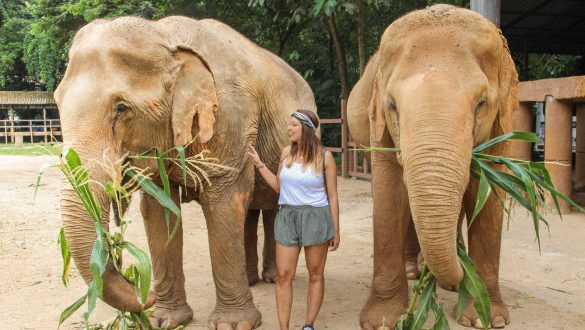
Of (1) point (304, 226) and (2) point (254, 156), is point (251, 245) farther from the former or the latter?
(1) point (304, 226)

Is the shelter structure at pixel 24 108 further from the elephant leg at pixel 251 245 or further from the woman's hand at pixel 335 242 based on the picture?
the woman's hand at pixel 335 242

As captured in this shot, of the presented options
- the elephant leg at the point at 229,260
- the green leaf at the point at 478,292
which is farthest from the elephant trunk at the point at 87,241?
the green leaf at the point at 478,292

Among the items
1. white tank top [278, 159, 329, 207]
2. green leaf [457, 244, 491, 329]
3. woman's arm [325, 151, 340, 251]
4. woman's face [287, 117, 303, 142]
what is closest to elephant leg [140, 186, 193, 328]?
white tank top [278, 159, 329, 207]

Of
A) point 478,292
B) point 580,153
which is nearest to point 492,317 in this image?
point 478,292

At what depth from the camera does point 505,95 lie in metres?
3.69

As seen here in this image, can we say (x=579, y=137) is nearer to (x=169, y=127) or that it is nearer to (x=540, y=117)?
(x=540, y=117)

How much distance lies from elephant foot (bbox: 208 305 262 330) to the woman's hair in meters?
1.11

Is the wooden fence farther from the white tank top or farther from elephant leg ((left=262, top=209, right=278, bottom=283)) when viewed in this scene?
the white tank top

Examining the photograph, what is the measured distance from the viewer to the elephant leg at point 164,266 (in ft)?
13.5

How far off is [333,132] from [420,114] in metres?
12.6

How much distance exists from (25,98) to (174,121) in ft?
94.2

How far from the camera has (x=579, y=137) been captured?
10328 mm

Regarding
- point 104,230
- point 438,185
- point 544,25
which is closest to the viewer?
point 438,185

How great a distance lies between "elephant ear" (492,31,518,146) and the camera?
3.67 metres
